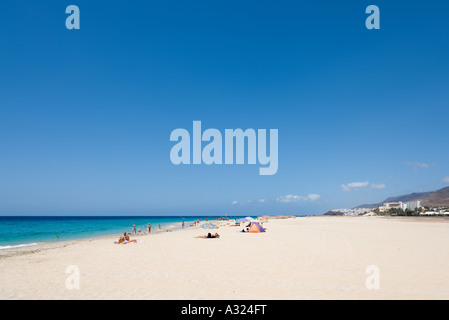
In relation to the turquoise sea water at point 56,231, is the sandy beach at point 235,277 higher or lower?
higher

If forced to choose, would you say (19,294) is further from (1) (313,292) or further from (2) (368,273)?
(2) (368,273)

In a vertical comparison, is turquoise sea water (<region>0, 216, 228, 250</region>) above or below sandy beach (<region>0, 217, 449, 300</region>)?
below

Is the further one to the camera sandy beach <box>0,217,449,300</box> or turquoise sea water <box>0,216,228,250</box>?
turquoise sea water <box>0,216,228,250</box>

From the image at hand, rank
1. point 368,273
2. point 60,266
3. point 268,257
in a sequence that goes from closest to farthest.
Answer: point 368,273 → point 60,266 → point 268,257

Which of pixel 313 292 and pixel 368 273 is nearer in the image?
pixel 313 292

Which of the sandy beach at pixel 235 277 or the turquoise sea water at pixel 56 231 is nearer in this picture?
the sandy beach at pixel 235 277

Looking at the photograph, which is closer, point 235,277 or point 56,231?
point 235,277

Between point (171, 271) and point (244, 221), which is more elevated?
point (171, 271)

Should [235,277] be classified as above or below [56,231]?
above

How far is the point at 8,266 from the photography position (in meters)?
11.1
